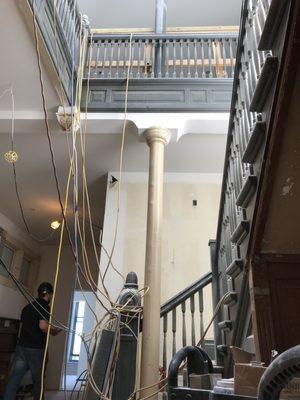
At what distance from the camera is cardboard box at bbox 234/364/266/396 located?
3.81ft

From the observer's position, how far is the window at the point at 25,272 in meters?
8.68

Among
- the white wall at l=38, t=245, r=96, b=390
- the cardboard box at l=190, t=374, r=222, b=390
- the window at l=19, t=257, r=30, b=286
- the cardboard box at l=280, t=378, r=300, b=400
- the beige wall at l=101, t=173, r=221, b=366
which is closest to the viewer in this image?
the cardboard box at l=280, t=378, r=300, b=400

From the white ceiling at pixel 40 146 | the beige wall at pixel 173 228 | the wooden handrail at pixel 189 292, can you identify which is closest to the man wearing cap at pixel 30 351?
the beige wall at pixel 173 228

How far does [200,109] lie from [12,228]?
575 cm

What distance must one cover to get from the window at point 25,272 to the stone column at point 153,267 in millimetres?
5941

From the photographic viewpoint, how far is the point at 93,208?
763 cm

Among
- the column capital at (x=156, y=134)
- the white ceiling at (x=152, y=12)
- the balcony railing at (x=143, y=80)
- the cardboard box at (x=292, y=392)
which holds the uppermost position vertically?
the white ceiling at (x=152, y=12)

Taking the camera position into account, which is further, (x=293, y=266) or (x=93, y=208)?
(x=93, y=208)

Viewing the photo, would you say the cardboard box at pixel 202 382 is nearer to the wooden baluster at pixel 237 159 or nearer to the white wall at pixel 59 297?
the wooden baluster at pixel 237 159

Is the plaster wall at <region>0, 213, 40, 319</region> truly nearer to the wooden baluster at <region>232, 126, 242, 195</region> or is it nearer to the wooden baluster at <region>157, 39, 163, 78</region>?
the wooden baluster at <region>157, 39, 163, 78</region>

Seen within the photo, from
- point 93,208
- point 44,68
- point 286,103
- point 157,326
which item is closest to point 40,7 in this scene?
point 44,68

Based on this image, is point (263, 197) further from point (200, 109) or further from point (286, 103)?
point (200, 109)

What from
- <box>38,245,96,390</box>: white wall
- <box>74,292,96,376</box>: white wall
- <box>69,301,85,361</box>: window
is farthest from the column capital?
<box>69,301,85,361</box>: window

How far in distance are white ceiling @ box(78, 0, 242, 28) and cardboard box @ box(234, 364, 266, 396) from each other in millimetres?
8181
